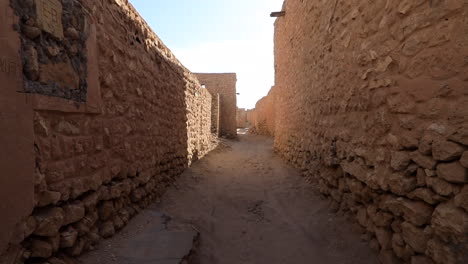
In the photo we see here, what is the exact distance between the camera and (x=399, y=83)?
1902 mm

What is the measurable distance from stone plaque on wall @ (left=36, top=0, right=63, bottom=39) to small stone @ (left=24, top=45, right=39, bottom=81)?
215 millimetres

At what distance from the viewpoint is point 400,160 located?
73.2 inches

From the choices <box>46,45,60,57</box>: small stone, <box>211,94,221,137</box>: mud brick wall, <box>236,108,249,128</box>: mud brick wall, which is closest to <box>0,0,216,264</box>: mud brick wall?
<box>46,45,60,57</box>: small stone

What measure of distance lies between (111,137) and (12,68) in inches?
44.2

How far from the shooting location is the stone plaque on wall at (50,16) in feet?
5.33

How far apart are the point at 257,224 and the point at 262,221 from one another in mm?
101

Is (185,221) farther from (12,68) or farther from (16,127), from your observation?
(12,68)

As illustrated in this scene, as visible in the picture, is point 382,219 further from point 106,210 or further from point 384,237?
point 106,210

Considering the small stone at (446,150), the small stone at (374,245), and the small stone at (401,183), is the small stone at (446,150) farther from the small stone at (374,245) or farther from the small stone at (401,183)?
the small stone at (374,245)

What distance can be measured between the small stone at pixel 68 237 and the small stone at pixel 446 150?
256 centimetres

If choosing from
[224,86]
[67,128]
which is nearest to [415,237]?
[67,128]

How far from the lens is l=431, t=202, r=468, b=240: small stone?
137 centimetres

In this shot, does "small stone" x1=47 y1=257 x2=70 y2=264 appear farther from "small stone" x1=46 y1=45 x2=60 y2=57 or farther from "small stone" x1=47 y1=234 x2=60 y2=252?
"small stone" x1=46 y1=45 x2=60 y2=57

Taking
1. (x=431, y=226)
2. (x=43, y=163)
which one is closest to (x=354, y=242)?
(x=431, y=226)
